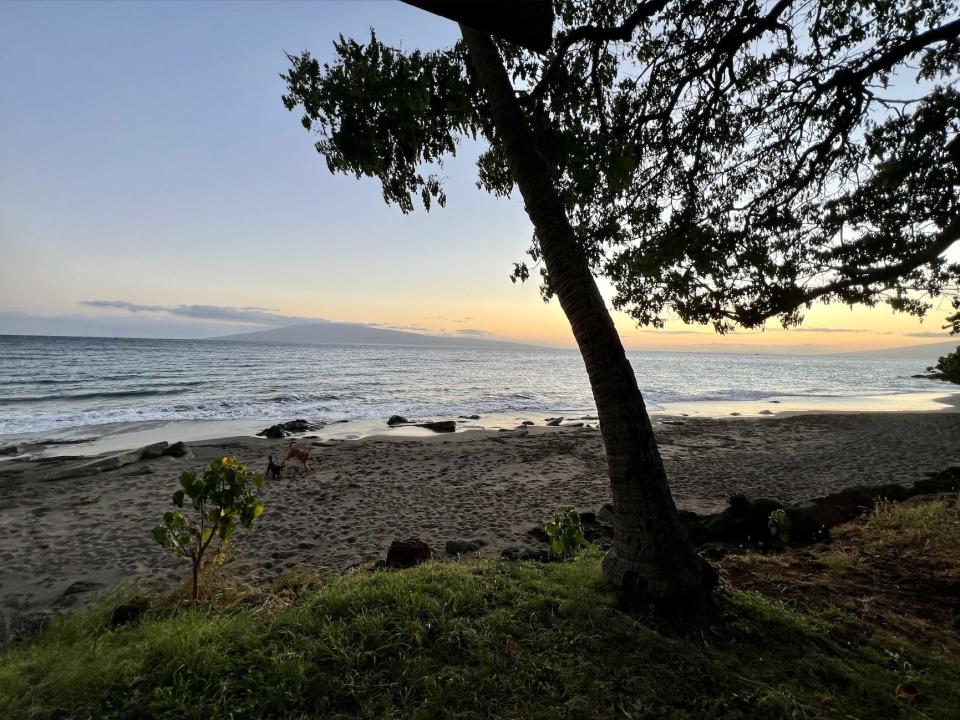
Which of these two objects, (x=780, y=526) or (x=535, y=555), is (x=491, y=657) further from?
(x=780, y=526)

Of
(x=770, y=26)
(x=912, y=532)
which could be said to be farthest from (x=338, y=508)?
(x=770, y=26)

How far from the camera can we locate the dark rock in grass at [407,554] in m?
5.89

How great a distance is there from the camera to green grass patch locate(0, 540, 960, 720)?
2.71m

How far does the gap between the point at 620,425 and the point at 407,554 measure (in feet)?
12.2

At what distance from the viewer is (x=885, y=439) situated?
17.3 meters

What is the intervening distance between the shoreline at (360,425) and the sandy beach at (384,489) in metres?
1.68

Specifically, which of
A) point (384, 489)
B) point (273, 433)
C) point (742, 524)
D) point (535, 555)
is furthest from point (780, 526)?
point (273, 433)

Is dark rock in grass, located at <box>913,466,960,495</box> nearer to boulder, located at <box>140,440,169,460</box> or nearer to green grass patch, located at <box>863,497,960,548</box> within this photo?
green grass patch, located at <box>863,497,960,548</box>

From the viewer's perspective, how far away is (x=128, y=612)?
13.4 ft

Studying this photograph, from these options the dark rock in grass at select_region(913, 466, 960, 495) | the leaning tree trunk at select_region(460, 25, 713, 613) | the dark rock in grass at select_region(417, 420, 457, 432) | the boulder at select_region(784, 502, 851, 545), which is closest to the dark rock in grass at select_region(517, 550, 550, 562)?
the leaning tree trunk at select_region(460, 25, 713, 613)

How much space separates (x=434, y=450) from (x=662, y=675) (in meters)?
13.1

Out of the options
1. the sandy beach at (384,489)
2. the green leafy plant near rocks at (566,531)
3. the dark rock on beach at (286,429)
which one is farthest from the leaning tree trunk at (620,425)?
the dark rock on beach at (286,429)

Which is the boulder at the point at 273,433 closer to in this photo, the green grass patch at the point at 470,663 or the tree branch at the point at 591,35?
the green grass patch at the point at 470,663

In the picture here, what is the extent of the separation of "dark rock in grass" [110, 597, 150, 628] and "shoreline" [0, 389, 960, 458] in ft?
44.8
